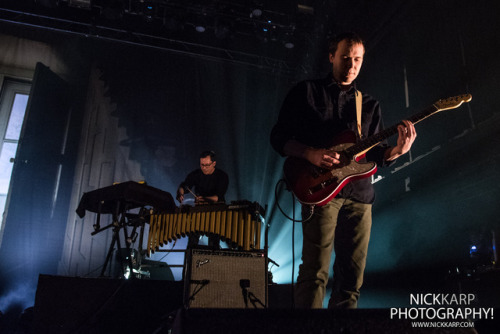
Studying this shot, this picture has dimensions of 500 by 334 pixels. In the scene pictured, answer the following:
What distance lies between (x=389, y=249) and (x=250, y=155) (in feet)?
13.2

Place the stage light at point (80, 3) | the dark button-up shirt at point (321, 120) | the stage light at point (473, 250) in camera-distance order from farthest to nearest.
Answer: the stage light at point (80, 3) → the stage light at point (473, 250) → the dark button-up shirt at point (321, 120)

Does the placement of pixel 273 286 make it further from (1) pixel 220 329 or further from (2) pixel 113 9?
(2) pixel 113 9

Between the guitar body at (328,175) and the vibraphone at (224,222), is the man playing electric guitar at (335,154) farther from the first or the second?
the vibraphone at (224,222)

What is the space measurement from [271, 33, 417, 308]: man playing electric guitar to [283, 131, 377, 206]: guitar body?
0.11ft

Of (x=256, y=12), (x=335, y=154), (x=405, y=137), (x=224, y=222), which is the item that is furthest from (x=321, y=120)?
(x=256, y=12)

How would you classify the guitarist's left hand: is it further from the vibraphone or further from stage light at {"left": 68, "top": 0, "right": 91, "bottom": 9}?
stage light at {"left": 68, "top": 0, "right": 91, "bottom": 9}

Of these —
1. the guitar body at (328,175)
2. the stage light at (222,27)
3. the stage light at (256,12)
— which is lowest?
the guitar body at (328,175)

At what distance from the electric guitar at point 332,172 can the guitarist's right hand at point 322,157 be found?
0.04m

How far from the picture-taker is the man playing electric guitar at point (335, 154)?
221 centimetres

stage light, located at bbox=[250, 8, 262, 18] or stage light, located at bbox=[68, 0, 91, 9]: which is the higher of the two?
stage light, located at bbox=[250, 8, 262, 18]

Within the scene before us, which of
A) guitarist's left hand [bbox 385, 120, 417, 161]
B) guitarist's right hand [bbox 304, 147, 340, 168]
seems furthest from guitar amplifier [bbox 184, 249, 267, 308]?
guitarist's left hand [bbox 385, 120, 417, 161]

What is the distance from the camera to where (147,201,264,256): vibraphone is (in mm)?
3994

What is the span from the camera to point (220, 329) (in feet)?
3.86

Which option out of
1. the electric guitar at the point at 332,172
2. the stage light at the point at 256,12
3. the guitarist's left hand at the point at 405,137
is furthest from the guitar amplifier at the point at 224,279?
the stage light at the point at 256,12
